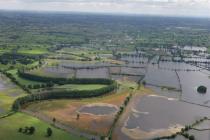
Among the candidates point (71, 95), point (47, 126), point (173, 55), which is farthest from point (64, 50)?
point (47, 126)

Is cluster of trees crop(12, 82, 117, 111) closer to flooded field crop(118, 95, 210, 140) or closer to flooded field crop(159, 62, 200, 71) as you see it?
flooded field crop(118, 95, 210, 140)

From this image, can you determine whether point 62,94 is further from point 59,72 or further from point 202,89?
point 202,89

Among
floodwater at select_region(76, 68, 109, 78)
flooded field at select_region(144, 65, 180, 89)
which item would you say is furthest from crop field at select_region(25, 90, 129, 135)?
floodwater at select_region(76, 68, 109, 78)

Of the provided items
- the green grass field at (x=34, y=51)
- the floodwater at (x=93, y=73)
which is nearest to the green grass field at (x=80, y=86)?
the floodwater at (x=93, y=73)

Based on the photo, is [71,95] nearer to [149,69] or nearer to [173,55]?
[149,69]

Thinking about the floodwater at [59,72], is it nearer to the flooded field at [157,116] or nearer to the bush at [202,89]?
the flooded field at [157,116]

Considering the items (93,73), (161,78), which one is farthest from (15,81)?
(161,78)
